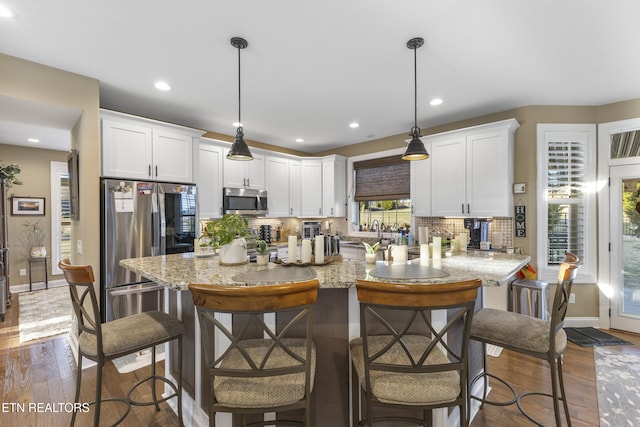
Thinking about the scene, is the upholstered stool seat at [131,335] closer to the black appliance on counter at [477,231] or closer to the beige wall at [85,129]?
the beige wall at [85,129]

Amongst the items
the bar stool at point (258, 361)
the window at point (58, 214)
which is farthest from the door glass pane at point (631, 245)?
the window at point (58, 214)

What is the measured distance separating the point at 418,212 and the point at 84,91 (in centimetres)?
415

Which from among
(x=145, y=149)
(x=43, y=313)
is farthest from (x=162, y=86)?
(x=43, y=313)

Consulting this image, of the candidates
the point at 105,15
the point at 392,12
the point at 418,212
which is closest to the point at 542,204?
the point at 418,212

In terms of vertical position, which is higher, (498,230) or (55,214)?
(55,214)

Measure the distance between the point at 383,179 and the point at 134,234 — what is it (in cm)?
376

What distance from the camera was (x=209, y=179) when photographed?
4.46m

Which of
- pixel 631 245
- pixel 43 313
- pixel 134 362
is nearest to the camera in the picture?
pixel 134 362

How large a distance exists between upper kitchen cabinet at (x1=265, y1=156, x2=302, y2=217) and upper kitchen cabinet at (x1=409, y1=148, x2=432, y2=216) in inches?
82.2

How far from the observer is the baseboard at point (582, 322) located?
377cm

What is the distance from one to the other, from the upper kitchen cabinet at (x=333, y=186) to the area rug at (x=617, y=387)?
381cm

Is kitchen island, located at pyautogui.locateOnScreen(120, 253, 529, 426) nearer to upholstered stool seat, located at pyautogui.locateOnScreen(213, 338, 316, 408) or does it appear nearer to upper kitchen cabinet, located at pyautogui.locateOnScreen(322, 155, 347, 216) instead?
upholstered stool seat, located at pyautogui.locateOnScreen(213, 338, 316, 408)

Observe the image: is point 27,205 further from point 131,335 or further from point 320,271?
point 320,271

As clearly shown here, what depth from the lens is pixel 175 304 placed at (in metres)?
2.16
